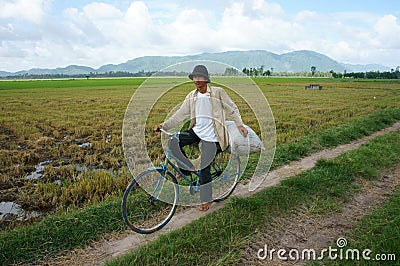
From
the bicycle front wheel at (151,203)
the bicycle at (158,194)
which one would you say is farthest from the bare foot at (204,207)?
the bicycle front wheel at (151,203)

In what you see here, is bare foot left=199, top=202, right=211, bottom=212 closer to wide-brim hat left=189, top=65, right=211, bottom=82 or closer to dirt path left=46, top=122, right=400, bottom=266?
dirt path left=46, top=122, right=400, bottom=266

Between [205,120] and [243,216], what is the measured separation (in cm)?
136

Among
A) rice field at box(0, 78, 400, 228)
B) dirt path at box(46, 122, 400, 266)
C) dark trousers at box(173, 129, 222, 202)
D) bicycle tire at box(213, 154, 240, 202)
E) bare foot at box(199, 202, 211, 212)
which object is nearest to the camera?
dirt path at box(46, 122, 400, 266)

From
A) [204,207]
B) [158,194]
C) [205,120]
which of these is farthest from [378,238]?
[158,194]

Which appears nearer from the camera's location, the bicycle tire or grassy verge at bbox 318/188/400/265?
grassy verge at bbox 318/188/400/265

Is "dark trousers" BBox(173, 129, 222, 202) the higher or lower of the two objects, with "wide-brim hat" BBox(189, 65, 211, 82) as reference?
lower

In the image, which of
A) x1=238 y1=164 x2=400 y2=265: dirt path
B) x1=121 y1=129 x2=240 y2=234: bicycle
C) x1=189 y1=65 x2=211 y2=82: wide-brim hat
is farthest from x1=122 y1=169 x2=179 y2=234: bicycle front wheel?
x1=189 y1=65 x2=211 y2=82: wide-brim hat

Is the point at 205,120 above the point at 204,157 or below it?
above

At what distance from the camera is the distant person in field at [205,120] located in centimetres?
395

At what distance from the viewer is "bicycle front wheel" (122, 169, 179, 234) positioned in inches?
148

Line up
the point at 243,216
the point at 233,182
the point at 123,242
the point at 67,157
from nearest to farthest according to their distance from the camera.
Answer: the point at 123,242 → the point at 243,216 → the point at 233,182 → the point at 67,157

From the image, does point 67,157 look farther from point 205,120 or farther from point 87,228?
point 205,120

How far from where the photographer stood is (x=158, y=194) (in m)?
4.05

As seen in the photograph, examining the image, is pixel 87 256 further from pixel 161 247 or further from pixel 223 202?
pixel 223 202
